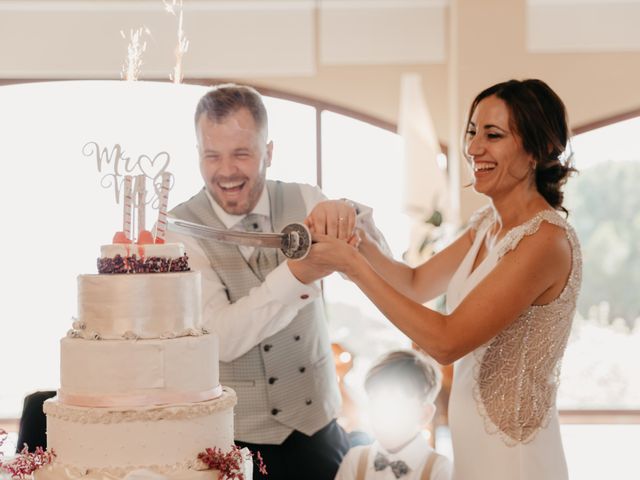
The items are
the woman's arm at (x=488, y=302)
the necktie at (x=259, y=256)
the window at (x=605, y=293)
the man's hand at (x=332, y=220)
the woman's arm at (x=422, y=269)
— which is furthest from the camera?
the window at (x=605, y=293)

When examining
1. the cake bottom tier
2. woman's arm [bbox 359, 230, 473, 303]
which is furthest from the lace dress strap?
the cake bottom tier

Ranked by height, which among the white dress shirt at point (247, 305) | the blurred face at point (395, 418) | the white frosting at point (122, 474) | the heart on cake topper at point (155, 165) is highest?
the heart on cake topper at point (155, 165)

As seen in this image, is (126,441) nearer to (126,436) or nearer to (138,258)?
(126,436)

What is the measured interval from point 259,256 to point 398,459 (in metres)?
0.79

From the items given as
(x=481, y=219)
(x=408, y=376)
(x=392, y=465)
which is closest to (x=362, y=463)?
(x=392, y=465)

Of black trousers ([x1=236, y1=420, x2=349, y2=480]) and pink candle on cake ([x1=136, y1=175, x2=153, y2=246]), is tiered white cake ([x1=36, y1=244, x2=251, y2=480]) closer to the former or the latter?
pink candle on cake ([x1=136, y1=175, x2=153, y2=246])

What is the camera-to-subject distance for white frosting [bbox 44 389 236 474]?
211cm

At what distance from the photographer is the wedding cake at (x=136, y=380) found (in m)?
2.12

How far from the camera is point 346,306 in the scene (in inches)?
343

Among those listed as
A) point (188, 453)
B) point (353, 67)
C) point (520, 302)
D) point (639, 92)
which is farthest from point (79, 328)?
point (639, 92)

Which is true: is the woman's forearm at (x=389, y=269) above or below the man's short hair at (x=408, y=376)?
above

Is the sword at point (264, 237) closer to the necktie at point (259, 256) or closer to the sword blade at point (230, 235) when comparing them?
the sword blade at point (230, 235)

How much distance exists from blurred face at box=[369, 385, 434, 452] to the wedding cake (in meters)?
0.88

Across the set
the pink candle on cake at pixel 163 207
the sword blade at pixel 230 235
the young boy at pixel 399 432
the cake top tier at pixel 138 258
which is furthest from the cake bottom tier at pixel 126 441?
the young boy at pixel 399 432
